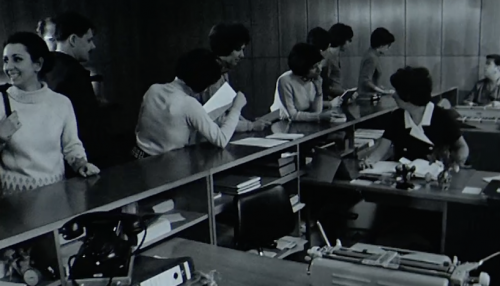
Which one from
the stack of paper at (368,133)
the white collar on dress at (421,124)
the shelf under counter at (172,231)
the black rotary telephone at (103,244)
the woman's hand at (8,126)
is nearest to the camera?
the black rotary telephone at (103,244)

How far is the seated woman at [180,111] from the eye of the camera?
10.3ft

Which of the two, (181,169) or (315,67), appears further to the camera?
(315,67)

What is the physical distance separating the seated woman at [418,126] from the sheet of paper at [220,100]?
1060mm

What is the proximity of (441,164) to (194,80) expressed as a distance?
1740 mm

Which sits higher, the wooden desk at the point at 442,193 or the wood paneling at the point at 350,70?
the wood paneling at the point at 350,70

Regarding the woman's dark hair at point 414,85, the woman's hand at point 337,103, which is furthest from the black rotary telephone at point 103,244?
the woman's hand at point 337,103

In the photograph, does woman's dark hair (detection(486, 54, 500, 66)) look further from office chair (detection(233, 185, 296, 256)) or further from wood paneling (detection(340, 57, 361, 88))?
office chair (detection(233, 185, 296, 256))

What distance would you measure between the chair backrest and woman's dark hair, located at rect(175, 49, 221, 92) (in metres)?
0.74

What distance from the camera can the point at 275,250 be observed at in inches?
131

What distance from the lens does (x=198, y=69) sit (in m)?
3.15

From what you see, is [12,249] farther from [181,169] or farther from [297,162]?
[297,162]

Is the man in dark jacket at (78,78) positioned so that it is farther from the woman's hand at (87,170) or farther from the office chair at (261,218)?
the office chair at (261,218)

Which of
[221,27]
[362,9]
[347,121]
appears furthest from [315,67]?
[362,9]

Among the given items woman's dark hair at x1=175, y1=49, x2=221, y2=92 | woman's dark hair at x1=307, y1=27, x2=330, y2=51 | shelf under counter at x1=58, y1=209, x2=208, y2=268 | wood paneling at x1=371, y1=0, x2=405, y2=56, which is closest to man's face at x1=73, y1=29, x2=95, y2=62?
woman's dark hair at x1=175, y1=49, x2=221, y2=92
